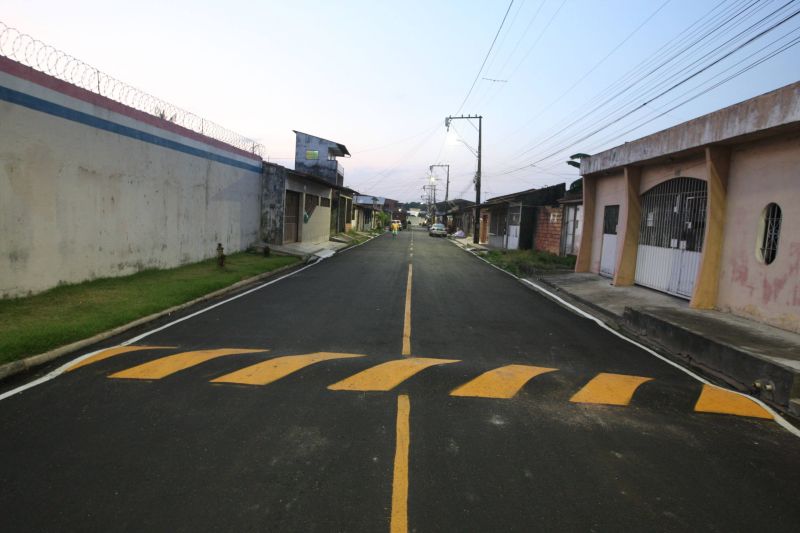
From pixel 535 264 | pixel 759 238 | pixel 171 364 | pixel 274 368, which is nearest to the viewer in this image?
pixel 274 368

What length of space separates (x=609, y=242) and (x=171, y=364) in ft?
48.7

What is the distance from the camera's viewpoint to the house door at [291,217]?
86.2ft

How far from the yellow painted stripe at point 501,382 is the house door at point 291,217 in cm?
2033

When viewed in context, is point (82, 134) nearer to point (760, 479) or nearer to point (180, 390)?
point (180, 390)

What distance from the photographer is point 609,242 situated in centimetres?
1698

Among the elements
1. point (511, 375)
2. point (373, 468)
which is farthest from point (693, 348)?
point (373, 468)

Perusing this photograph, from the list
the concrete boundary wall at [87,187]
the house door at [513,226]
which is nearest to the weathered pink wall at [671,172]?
the concrete boundary wall at [87,187]

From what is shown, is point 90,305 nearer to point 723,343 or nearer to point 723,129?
point 723,343

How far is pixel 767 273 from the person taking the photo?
9234 millimetres

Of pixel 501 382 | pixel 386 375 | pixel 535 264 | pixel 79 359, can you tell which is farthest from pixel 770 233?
pixel 79 359

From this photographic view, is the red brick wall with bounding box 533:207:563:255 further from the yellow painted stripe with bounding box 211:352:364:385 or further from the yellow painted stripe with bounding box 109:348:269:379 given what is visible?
the yellow painted stripe with bounding box 109:348:269:379

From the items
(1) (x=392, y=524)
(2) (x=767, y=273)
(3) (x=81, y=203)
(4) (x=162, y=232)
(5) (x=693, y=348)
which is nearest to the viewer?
(1) (x=392, y=524)

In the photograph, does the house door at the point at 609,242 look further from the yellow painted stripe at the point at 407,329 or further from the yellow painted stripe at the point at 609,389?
the yellow painted stripe at the point at 609,389

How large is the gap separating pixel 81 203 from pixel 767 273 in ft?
46.3
